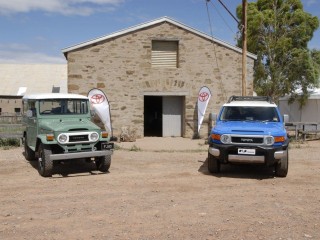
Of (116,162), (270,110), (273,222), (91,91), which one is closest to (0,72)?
(91,91)

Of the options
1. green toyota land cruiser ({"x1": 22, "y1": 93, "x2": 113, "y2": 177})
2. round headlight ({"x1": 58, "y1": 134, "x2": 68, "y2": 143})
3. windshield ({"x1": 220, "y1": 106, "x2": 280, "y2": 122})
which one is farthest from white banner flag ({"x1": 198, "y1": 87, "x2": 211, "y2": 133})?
round headlight ({"x1": 58, "y1": 134, "x2": 68, "y2": 143})

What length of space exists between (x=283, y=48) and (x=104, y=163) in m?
19.7

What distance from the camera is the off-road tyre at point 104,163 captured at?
375 inches

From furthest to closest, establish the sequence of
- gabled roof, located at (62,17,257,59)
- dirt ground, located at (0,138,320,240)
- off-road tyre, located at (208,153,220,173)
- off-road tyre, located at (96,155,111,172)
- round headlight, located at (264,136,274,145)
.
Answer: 1. gabled roof, located at (62,17,257,59)
2. off-road tyre, located at (96,155,111,172)
3. off-road tyre, located at (208,153,220,173)
4. round headlight, located at (264,136,274,145)
5. dirt ground, located at (0,138,320,240)

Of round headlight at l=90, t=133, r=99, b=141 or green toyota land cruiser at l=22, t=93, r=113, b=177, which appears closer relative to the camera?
green toyota land cruiser at l=22, t=93, r=113, b=177

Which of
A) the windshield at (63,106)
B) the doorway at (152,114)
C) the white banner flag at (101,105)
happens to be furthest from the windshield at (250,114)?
the doorway at (152,114)

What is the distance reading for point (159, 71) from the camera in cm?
1761

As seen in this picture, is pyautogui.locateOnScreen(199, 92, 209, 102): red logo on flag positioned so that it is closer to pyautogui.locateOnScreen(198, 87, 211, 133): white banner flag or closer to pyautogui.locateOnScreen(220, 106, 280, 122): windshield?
pyautogui.locateOnScreen(198, 87, 211, 133): white banner flag

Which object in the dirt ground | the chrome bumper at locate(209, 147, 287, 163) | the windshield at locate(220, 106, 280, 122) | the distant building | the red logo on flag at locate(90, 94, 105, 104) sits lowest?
the dirt ground

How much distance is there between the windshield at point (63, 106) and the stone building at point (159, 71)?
6.36 m

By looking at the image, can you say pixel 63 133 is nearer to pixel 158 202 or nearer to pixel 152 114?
pixel 158 202

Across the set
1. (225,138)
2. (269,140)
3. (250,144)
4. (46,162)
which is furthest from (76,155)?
Result: (269,140)

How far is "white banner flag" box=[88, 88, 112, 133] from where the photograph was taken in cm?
1670

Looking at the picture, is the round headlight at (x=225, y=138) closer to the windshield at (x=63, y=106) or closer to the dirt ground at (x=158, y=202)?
the dirt ground at (x=158, y=202)
